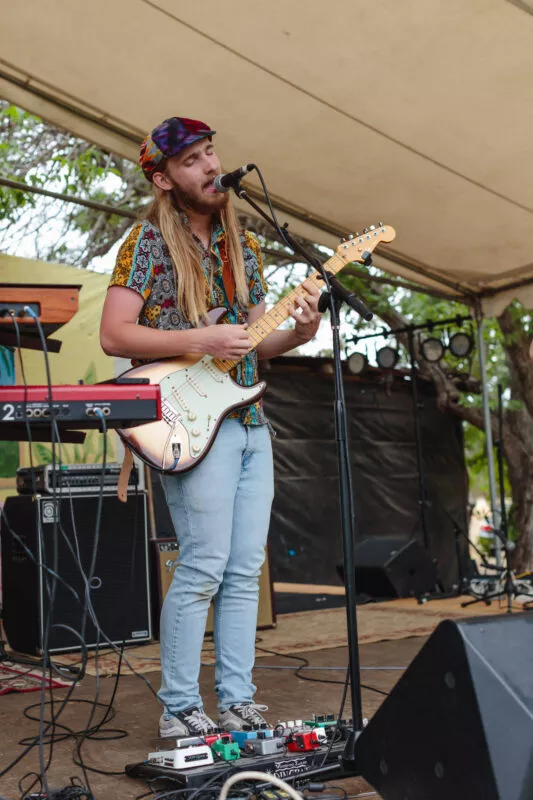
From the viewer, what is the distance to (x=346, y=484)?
2.08m

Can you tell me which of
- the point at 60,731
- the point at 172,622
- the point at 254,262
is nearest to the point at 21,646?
the point at 60,731

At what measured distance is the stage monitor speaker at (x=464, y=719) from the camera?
1.34 meters

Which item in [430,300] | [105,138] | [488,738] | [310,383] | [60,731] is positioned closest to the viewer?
[488,738]

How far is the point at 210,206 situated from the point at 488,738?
161cm

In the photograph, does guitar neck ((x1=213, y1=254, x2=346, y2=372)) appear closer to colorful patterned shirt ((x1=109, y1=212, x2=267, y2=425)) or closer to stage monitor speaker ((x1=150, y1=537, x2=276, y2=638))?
colorful patterned shirt ((x1=109, y1=212, x2=267, y2=425))

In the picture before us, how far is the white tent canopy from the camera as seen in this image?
3381 mm

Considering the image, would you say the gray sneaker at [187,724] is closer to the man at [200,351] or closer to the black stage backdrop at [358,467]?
the man at [200,351]

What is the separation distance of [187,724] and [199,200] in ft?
4.50

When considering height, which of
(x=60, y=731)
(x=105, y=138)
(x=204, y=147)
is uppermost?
(x=105, y=138)

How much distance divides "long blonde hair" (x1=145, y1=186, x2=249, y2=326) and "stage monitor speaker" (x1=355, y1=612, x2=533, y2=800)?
1.22 m

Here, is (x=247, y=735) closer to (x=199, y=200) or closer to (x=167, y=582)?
(x=199, y=200)

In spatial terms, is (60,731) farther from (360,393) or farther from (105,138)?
(360,393)

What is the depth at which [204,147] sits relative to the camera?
2.46 meters

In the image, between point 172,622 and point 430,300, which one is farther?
point 430,300
